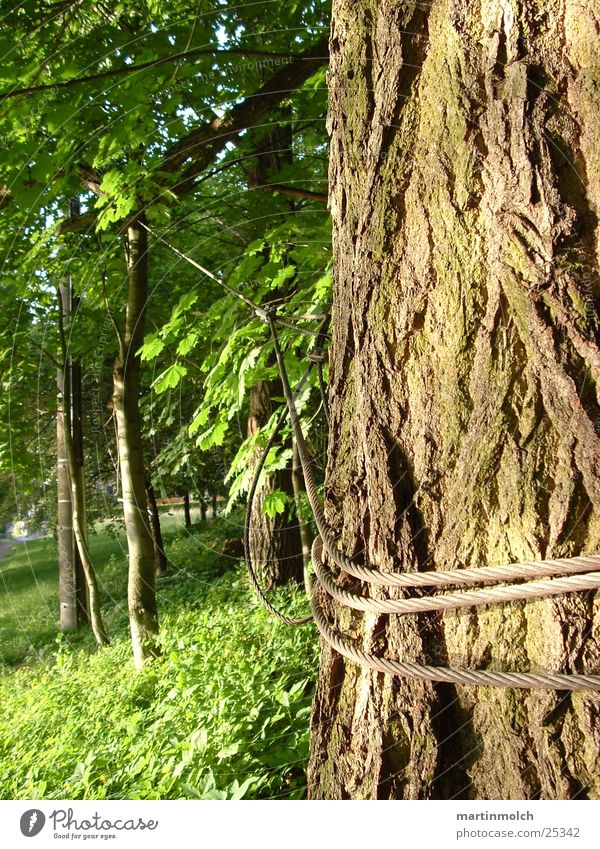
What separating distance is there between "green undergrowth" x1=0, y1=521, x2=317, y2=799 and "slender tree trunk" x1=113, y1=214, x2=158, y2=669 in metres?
0.17

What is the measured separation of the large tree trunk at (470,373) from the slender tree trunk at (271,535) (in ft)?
10.5

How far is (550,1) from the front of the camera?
106 cm

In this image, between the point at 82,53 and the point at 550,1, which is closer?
the point at 550,1

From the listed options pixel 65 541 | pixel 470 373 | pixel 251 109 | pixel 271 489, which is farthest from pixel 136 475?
pixel 470 373

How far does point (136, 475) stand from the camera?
410 cm

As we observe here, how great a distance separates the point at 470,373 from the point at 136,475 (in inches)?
130

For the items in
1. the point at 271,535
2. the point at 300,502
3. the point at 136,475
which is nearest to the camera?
the point at 300,502

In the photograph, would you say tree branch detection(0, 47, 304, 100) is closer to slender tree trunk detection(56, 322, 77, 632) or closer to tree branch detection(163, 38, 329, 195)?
tree branch detection(163, 38, 329, 195)

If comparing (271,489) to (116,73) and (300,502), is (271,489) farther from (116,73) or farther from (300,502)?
(116,73)

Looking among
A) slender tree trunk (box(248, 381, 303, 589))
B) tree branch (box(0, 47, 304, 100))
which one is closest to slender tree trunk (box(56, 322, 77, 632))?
slender tree trunk (box(248, 381, 303, 589))

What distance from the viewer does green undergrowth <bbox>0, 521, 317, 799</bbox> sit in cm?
188
